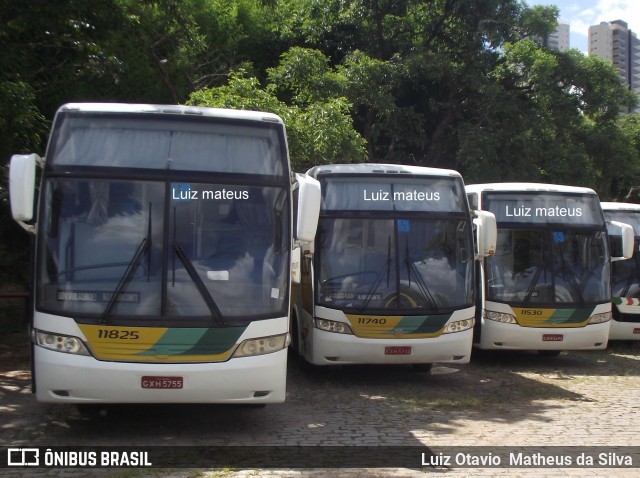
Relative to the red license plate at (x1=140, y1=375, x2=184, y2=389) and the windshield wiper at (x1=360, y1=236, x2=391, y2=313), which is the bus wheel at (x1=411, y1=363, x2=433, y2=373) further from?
the red license plate at (x1=140, y1=375, x2=184, y2=389)

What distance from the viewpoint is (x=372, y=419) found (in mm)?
8078

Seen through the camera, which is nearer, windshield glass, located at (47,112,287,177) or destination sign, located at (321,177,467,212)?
windshield glass, located at (47,112,287,177)

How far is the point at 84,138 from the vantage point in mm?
6953

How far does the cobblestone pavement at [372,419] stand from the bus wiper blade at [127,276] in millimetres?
1237

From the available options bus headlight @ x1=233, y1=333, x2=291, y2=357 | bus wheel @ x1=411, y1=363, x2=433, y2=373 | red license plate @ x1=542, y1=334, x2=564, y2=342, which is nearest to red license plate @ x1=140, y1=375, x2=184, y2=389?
bus headlight @ x1=233, y1=333, x2=291, y2=357

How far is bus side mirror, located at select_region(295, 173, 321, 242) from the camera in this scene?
7.10 metres

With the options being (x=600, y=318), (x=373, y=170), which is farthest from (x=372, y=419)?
(x=600, y=318)

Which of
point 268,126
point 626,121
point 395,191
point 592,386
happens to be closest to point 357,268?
point 395,191

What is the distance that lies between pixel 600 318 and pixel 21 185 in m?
8.97

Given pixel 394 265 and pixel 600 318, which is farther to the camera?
pixel 600 318

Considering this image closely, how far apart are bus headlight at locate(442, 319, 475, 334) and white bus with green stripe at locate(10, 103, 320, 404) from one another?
3424 mm

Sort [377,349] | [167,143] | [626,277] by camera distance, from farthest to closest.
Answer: [626,277]
[377,349]
[167,143]

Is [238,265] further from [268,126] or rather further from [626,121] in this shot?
[626,121]

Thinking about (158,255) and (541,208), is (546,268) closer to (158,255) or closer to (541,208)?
(541,208)
